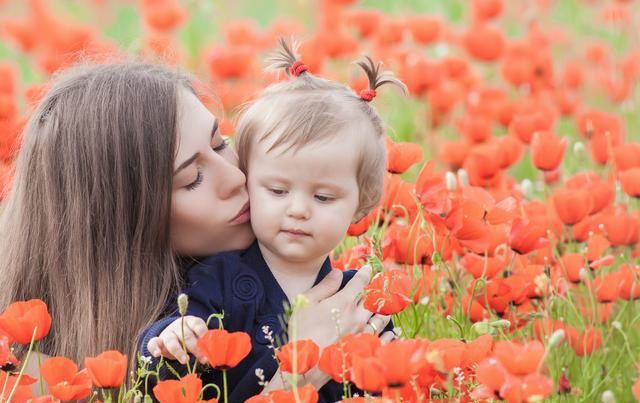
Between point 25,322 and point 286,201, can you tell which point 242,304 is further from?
point 25,322

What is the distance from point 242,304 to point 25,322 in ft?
1.46

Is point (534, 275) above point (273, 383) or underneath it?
above

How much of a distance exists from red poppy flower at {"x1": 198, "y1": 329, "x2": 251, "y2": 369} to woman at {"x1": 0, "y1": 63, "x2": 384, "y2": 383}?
47 cm

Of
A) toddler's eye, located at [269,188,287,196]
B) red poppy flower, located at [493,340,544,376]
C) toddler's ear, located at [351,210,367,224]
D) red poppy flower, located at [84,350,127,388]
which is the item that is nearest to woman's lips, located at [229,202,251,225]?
toddler's eye, located at [269,188,287,196]

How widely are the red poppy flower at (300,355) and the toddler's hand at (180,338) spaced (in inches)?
8.2

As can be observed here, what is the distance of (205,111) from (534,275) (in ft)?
2.56

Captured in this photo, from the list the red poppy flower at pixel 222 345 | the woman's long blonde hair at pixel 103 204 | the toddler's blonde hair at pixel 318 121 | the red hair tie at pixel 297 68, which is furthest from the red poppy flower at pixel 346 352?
the red hair tie at pixel 297 68

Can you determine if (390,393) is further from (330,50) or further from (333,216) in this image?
(330,50)

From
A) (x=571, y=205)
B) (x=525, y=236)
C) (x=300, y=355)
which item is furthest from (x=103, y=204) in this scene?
(x=571, y=205)

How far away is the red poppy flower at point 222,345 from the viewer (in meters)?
2.19

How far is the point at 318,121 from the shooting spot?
8.49 feet

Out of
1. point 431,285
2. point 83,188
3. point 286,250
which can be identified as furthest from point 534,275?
point 83,188

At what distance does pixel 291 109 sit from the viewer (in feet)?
8.59

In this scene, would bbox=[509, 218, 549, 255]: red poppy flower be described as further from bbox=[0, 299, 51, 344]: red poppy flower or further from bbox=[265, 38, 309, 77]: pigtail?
bbox=[0, 299, 51, 344]: red poppy flower
